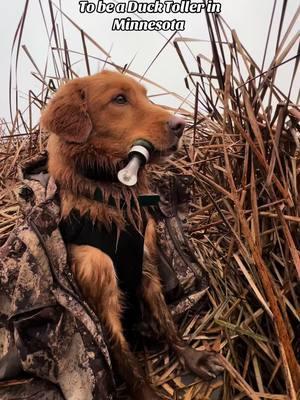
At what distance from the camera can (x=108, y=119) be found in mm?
1996

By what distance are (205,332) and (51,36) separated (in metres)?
2.07

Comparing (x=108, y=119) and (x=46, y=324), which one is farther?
(x=108, y=119)

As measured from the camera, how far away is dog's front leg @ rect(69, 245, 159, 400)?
1809 millimetres

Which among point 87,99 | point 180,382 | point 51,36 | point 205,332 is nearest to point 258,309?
point 205,332

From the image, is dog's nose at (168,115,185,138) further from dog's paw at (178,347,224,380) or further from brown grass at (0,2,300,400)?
dog's paw at (178,347,224,380)

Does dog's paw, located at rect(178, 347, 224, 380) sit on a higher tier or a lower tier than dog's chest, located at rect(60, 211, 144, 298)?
lower

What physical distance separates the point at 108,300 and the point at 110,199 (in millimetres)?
421

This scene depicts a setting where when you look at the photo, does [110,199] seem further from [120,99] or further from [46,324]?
[46,324]

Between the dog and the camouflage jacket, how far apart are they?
0.11 metres

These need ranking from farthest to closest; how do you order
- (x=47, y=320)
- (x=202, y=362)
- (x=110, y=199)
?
(x=110, y=199), (x=202, y=362), (x=47, y=320)

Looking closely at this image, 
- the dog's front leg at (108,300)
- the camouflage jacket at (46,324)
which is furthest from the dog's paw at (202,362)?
the camouflage jacket at (46,324)

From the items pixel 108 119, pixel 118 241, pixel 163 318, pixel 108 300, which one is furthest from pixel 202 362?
pixel 108 119

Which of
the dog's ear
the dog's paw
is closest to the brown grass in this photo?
the dog's paw

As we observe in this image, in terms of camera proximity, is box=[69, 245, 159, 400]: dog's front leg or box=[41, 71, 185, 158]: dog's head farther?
box=[41, 71, 185, 158]: dog's head
